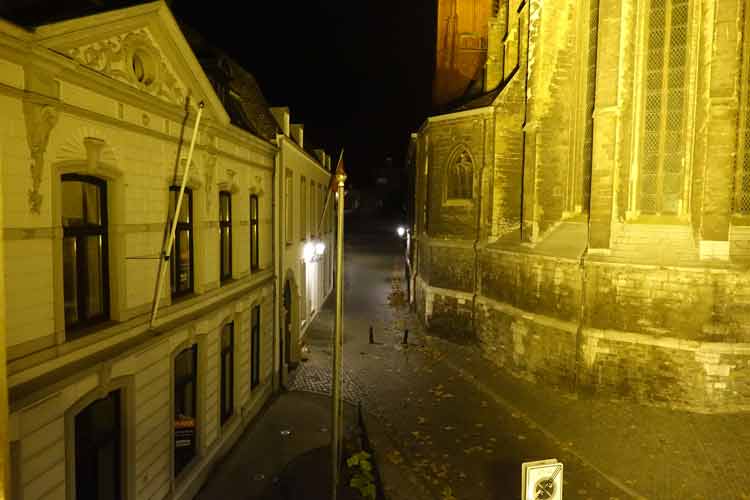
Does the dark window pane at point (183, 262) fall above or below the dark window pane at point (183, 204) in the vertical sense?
below

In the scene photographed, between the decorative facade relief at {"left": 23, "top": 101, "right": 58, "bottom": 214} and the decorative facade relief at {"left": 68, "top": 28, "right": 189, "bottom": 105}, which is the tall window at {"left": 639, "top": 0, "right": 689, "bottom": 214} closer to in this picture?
the decorative facade relief at {"left": 68, "top": 28, "right": 189, "bottom": 105}

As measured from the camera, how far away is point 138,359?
265 inches

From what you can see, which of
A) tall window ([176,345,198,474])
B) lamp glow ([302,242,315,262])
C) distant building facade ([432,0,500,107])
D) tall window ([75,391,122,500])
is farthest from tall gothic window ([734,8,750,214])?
distant building facade ([432,0,500,107])

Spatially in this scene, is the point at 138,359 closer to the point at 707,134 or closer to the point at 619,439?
the point at 619,439

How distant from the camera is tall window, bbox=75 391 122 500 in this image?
228 inches

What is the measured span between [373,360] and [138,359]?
10.9 m

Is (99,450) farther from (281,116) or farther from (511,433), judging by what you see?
(281,116)

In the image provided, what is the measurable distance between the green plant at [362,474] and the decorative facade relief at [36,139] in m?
6.85

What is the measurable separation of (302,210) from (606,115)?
10.9 meters

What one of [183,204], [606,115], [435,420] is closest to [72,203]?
[183,204]

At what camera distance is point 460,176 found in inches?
792

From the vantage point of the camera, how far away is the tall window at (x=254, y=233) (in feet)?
40.4

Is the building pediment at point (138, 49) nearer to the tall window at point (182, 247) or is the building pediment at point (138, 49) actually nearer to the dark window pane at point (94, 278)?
the tall window at point (182, 247)

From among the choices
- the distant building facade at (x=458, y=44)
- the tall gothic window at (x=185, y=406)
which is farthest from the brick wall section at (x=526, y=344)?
the distant building facade at (x=458, y=44)
